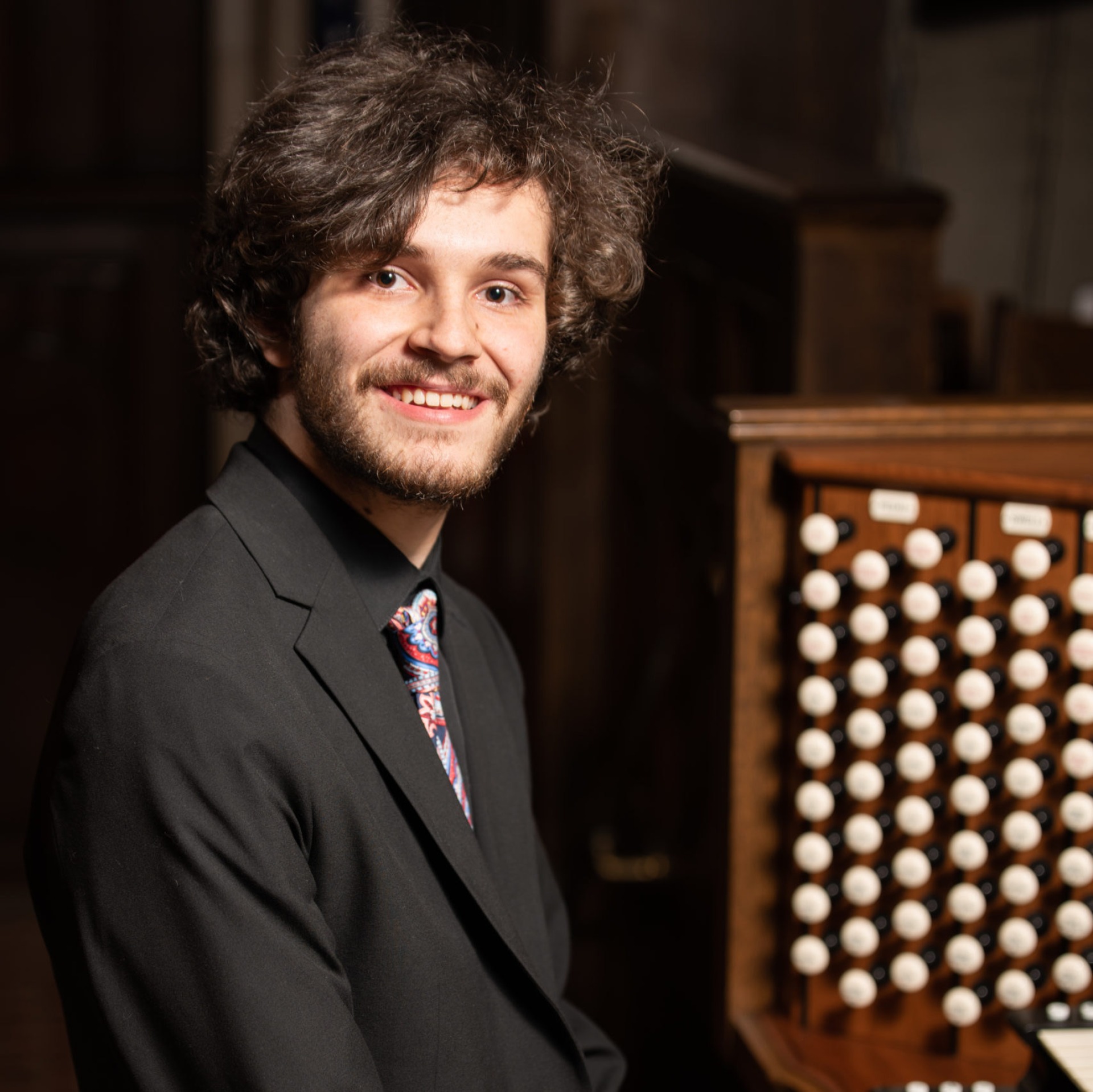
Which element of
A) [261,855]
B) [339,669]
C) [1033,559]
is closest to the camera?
[261,855]

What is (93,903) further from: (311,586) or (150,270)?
(150,270)

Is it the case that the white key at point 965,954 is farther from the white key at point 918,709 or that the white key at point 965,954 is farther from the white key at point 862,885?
the white key at point 918,709

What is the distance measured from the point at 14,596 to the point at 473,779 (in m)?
3.04

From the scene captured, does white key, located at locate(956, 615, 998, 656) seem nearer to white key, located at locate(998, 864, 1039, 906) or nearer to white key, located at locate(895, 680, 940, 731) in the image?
white key, located at locate(895, 680, 940, 731)

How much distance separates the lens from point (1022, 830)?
1.79 metres

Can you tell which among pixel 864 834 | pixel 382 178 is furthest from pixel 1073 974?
pixel 382 178

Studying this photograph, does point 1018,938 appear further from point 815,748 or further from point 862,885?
point 815,748

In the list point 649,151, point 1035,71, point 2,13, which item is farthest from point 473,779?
point 1035,71

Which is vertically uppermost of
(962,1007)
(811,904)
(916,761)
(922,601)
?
(922,601)

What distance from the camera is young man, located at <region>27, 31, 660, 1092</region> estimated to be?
114cm

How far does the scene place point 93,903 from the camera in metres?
1.15

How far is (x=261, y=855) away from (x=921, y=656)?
3.13 feet

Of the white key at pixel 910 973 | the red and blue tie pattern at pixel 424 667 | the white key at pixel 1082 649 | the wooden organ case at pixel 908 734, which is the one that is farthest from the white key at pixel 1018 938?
the red and blue tie pattern at pixel 424 667

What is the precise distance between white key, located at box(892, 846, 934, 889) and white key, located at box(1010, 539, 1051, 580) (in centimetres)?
39
